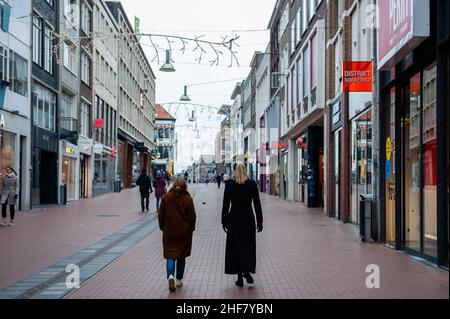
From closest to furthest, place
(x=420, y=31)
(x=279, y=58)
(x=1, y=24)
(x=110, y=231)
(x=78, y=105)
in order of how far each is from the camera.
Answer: (x=420, y=31) → (x=110, y=231) → (x=1, y=24) → (x=78, y=105) → (x=279, y=58)

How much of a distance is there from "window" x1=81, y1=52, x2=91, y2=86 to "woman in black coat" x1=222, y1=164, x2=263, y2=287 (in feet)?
106

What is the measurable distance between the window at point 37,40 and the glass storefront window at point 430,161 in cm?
2101

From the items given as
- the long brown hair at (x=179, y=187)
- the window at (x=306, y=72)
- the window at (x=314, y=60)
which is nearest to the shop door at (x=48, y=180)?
the window at (x=306, y=72)

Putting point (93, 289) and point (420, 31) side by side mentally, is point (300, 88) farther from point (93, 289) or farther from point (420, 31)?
point (93, 289)

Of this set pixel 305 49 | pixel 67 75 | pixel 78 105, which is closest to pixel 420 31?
pixel 305 49

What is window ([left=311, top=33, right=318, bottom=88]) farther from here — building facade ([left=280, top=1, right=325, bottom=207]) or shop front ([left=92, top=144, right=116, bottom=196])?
shop front ([left=92, top=144, right=116, bottom=196])

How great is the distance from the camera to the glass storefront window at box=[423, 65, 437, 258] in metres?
10.4

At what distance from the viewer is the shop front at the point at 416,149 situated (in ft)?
31.7

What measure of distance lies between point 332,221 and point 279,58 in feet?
78.2

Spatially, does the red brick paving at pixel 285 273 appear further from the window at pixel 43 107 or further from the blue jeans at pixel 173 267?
the window at pixel 43 107

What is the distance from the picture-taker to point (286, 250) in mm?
12688

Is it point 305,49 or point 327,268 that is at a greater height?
point 305,49
